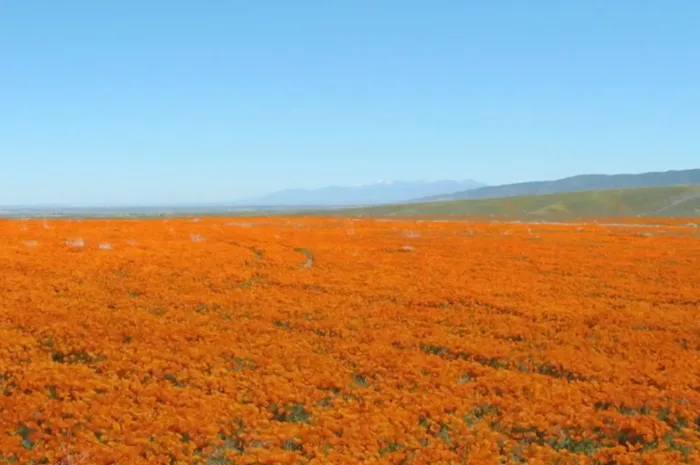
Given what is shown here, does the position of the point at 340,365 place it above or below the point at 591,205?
below

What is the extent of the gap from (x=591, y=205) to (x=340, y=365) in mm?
154862

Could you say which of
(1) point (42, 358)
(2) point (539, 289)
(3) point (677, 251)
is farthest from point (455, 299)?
(3) point (677, 251)

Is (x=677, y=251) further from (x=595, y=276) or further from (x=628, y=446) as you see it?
(x=628, y=446)

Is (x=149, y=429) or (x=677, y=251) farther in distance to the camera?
(x=677, y=251)

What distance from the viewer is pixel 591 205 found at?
513ft

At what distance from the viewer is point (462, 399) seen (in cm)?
1312

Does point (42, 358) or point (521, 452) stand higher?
point (42, 358)

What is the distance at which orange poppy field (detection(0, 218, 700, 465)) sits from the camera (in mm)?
10914

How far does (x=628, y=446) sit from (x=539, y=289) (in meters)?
15.4

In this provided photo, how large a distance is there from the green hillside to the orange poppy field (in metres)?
117

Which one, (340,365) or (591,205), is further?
(591,205)

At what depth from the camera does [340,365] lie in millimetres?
15219

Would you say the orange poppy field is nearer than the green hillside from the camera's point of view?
Yes

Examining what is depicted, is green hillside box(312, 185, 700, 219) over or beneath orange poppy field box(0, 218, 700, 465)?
over
